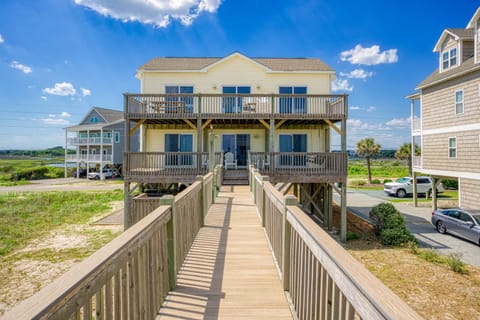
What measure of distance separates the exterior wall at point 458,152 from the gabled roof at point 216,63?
8.41 m

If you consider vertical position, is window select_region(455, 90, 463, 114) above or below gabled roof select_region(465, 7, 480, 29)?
below

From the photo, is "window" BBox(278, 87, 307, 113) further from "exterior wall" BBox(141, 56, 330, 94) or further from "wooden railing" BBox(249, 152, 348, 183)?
"wooden railing" BBox(249, 152, 348, 183)

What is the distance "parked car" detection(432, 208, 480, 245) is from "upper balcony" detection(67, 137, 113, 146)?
37.2 m

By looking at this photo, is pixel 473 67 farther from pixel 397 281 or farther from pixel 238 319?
pixel 238 319

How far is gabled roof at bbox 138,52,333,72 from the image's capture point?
53.5ft

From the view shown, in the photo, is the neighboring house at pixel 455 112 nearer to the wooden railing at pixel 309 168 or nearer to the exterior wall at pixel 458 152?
the exterior wall at pixel 458 152

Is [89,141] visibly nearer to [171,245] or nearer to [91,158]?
[91,158]

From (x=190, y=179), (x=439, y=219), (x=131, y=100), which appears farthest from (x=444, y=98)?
(x=131, y=100)

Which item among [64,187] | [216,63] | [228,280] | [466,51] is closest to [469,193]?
[466,51]

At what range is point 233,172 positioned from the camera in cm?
1487

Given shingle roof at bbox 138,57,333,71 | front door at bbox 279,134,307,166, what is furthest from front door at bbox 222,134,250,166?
shingle roof at bbox 138,57,333,71

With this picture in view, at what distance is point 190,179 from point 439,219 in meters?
13.0

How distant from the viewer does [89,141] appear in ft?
123

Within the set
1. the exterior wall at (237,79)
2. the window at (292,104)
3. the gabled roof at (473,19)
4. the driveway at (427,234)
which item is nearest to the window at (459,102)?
the gabled roof at (473,19)
